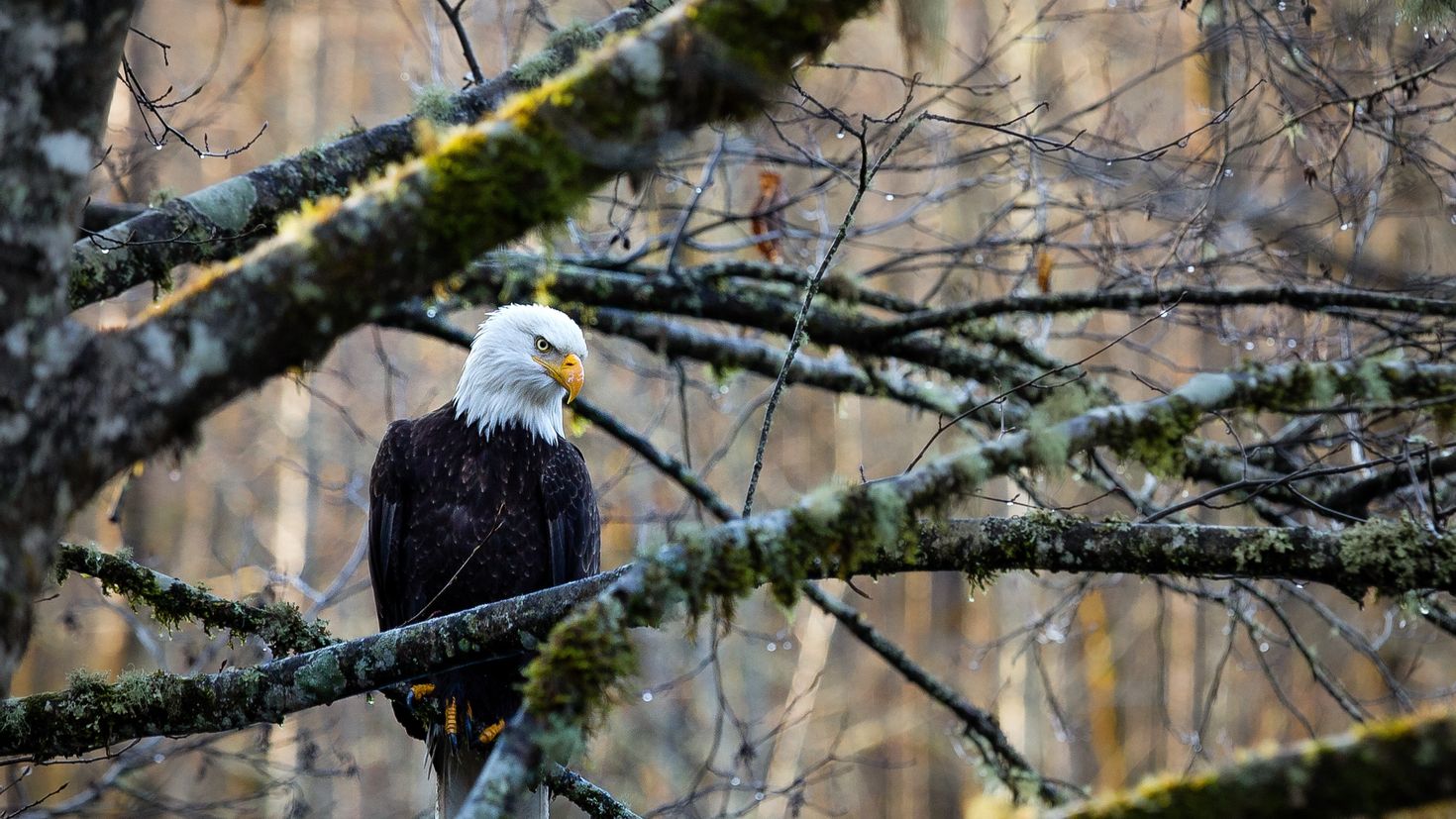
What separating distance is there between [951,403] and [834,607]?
4.53ft

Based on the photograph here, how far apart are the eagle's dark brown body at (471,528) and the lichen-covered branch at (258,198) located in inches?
49.4

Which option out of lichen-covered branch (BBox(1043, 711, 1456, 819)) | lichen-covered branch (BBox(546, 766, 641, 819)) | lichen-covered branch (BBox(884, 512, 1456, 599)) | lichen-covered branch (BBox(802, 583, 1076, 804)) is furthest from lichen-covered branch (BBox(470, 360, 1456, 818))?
lichen-covered branch (BBox(802, 583, 1076, 804))

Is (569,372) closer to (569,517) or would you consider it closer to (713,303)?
(569,517)

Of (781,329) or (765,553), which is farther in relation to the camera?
(781,329)

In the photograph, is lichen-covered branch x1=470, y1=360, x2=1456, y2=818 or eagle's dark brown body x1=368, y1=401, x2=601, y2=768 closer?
lichen-covered branch x1=470, y1=360, x2=1456, y2=818

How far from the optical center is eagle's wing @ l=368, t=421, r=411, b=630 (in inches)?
188

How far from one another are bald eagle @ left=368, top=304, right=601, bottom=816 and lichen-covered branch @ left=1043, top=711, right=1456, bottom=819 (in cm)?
324

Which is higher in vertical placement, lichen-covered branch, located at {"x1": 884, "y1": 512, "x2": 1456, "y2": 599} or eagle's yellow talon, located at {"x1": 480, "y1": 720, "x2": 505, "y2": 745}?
eagle's yellow talon, located at {"x1": 480, "y1": 720, "x2": 505, "y2": 745}

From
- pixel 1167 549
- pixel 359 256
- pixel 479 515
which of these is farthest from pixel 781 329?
pixel 359 256

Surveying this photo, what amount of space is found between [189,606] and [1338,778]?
3009mm

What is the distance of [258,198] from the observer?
355cm

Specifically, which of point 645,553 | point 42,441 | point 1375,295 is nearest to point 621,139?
point 645,553

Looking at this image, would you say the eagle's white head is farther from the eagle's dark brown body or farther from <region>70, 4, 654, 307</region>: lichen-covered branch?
<region>70, 4, 654, 307</region>: lichen-covered branch

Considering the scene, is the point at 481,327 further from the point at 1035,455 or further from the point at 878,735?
the point at 878,735
